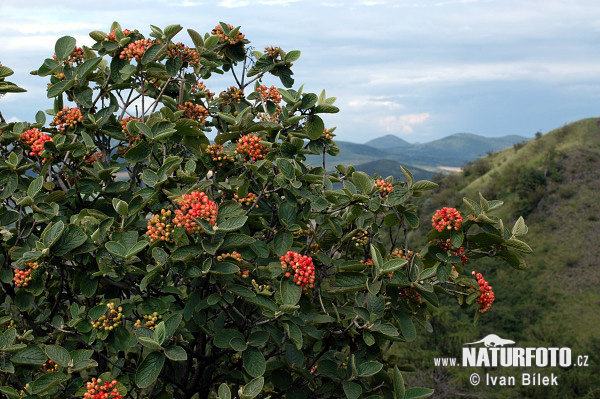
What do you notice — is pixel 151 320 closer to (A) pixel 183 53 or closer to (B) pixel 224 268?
(B) pixel 224 268

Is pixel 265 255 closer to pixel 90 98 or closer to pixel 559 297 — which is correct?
pixel 90 98

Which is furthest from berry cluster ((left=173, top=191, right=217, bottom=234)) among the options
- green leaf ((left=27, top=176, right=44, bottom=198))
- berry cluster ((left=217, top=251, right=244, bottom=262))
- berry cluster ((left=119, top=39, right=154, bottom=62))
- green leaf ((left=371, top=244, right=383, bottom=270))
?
berry cluster ((left=119, top=39, right=154, bottom=62))

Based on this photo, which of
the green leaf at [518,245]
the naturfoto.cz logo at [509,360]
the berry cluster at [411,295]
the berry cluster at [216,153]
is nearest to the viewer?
the green leaf at [518,245]

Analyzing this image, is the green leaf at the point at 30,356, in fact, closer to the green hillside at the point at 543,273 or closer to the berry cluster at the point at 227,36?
the berry cluster at the point at 227,36

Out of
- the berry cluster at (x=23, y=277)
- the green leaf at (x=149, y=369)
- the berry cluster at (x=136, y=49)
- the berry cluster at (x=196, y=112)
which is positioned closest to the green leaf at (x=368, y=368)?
the green leaf at (x=149, y=369)

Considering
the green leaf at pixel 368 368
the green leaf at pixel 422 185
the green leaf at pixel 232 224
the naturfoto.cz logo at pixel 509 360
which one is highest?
the green leaf at pixel 422 185

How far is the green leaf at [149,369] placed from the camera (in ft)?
11.7

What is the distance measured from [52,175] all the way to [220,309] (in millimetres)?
2289

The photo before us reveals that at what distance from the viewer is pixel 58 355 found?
3861mm

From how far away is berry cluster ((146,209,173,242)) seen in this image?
3771mm

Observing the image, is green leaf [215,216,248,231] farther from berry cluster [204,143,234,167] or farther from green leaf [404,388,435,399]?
green leaf [404,388,435,399]

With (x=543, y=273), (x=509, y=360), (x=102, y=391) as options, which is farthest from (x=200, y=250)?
(x=543, y=273)

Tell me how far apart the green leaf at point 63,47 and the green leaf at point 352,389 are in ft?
13.7

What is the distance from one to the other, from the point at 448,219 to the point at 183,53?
3112 mm
